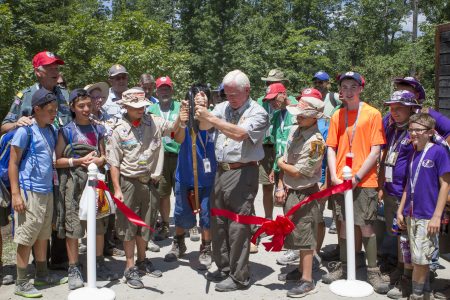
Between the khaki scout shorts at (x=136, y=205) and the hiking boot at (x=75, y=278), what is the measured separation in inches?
21.9

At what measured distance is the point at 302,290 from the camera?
470cm

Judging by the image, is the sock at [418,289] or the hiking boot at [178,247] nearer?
the sock at [418,289]

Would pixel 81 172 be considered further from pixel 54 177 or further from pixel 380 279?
pixel 380 279

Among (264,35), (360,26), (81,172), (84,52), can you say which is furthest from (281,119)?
(360,26)

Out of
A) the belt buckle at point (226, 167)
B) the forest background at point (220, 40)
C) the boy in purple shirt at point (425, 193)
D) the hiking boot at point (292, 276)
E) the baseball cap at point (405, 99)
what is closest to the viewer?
the boy in purple shirt at point (425, 193)

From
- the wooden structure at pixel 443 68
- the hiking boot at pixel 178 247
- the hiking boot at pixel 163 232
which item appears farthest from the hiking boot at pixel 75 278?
the wooden structure at pixel 443 68

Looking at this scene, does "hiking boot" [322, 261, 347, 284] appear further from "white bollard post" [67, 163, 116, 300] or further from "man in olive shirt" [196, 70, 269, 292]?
"white bollard post" [67, 163, 116, 300]

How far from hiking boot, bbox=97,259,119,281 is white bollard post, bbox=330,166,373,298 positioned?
2.32 meters

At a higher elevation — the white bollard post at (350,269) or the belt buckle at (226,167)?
the belt buckle at (226,167)

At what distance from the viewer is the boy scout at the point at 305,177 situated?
4738 millimetres

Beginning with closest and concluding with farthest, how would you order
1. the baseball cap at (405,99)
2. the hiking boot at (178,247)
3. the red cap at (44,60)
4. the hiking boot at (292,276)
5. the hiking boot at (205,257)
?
the baseball cap at (405,99) < the hiking boot at (292,276) < the red cap at (44,60) < the hiking boot at (205,257) < the hiking boot at (178,247)

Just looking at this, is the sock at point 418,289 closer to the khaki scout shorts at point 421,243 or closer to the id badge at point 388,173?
the khaki scout shorts at point 421,243

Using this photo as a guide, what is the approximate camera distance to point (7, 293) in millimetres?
4824

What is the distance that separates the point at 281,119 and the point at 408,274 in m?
2.61
